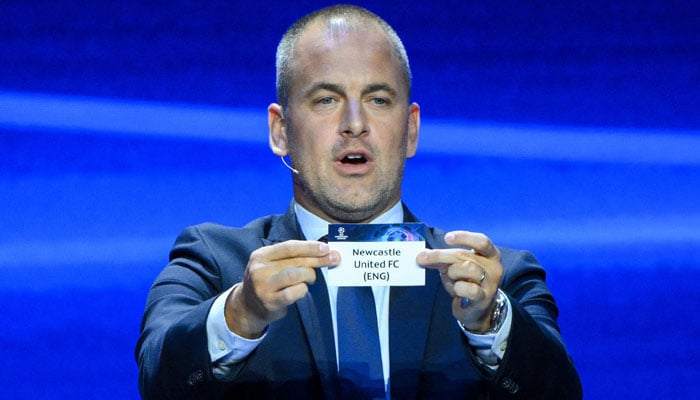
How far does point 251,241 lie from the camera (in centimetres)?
218

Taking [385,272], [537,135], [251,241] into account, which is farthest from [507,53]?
[385,272]

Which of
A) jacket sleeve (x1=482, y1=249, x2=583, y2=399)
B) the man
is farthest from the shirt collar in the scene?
jacket sleeve (x1=482, y1=249, x2=583, y2=399)

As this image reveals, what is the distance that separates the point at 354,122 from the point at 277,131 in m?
0.31

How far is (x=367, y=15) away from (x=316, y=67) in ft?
0.60

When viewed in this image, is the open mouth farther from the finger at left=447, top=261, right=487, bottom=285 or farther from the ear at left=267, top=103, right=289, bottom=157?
the finger at left=447, top=261, right=487, bottom=285

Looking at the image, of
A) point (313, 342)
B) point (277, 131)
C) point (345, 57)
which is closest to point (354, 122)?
point (345, 57)

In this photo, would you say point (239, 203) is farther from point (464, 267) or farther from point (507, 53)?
point (464, 267)

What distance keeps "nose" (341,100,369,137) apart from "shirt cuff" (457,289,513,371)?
46 cm

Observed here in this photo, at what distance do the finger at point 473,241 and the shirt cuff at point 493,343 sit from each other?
0.40ft

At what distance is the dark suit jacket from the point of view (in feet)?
5.85

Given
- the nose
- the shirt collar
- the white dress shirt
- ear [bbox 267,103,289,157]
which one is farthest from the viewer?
ear [bbox 267,103,289,157]

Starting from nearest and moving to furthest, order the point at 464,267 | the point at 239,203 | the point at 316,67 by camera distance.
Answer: the point at 464,267, the point at 316,67, the point at 239,203

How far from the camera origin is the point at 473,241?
1.68m

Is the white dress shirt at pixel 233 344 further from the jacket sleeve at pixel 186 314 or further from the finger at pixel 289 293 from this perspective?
the finger at pixel 289 293
